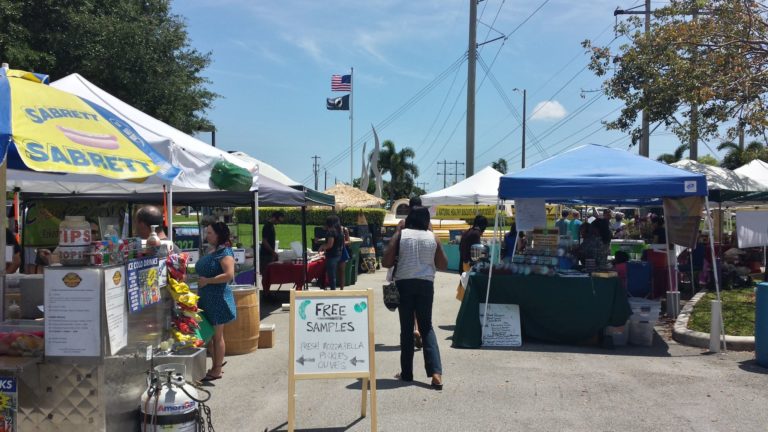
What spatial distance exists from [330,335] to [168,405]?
1.30 m

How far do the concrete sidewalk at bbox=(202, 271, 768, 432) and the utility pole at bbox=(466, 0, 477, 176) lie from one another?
14.3m

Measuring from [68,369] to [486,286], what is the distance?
5711 mm

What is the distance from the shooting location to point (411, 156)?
6378 centimetres

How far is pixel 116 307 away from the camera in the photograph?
3.96 metres

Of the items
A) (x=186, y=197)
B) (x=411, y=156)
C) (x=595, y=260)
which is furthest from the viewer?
(x=411, y=156)

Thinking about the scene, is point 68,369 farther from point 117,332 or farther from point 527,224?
point 527,224

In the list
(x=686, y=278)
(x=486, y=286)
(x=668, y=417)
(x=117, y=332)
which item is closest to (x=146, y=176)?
(x=117, y=332)

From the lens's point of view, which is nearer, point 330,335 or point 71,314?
point 71,314

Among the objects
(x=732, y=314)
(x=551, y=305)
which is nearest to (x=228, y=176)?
(x=551, y=305)

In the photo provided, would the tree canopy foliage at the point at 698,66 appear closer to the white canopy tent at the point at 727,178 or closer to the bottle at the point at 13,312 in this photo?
the white canopy tent at the point at 727,178

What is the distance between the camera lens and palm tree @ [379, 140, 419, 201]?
62.1 m

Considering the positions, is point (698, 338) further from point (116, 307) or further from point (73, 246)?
point (73, 246)

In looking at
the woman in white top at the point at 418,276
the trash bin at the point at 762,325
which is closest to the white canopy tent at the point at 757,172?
the trash bin at the point at 762,325

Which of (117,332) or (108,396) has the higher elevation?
(117,332)
